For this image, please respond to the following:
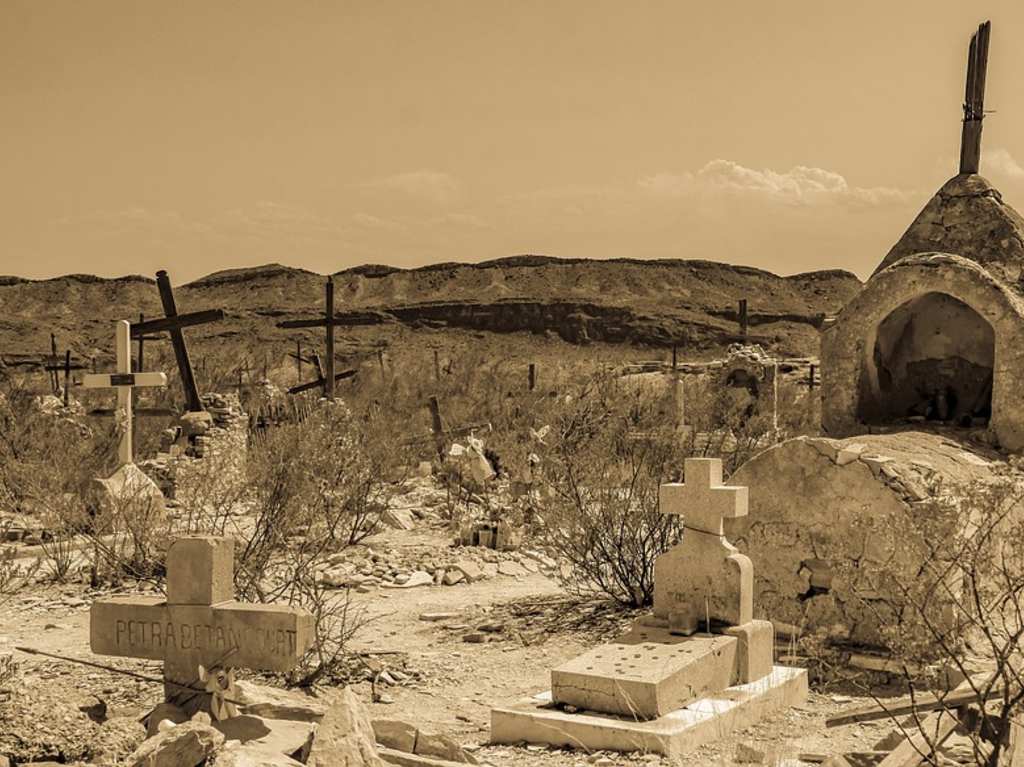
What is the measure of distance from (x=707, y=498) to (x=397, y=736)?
3.21 metres

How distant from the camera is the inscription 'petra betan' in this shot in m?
5.92

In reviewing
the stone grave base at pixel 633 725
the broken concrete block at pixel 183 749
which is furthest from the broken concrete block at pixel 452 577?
the broken concrete block at pixel 183 749

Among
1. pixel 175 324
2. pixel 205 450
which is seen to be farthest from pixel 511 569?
pixel 175 324

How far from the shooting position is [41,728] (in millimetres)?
5301

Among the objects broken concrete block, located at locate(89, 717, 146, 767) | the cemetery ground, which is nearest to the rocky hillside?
the cemetery ground

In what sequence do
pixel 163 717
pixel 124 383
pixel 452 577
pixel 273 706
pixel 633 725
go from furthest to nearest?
pixel 124 383 → pixel 452 577 → pixel 633 725 → pixel 273 706 → pixel 163 717

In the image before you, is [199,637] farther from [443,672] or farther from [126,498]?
[126,498]

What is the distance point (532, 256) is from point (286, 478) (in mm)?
77705

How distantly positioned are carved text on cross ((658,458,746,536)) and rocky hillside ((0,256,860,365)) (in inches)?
2427

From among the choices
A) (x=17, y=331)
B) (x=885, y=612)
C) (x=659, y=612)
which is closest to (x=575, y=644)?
(x=659, y=612)

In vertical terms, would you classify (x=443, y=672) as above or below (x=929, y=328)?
below

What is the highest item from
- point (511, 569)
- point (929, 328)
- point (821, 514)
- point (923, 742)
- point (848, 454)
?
point (929, 328)

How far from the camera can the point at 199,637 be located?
6.20m

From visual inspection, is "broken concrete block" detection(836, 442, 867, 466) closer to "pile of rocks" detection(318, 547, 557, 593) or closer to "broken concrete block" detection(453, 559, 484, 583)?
"pile of rocks" detection(318, 547, 557, 593)
